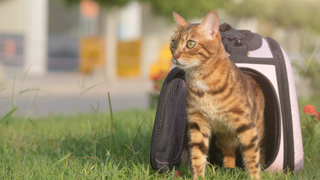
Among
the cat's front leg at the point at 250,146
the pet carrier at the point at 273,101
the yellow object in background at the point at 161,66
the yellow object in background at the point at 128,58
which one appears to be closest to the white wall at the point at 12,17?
the yellow object in background at the point at 128,58

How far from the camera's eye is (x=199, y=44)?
209 cm

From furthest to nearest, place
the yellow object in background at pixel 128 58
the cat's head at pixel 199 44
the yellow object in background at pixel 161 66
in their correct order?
1. the yellow object in background at pixel 128 58
2. the yellow object in background at pixel 161 66
3. the cat's head at pixel 199 44

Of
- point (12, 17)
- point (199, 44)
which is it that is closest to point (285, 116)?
point (199, 44)

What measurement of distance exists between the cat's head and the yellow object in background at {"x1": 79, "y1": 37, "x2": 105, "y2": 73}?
11.4m

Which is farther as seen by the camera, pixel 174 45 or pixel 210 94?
pixel 174 45

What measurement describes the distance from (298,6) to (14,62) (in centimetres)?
1583

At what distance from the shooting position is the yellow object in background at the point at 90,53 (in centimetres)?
1348

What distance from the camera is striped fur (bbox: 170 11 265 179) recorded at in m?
2.09

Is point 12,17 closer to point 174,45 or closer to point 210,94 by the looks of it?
point 174,45

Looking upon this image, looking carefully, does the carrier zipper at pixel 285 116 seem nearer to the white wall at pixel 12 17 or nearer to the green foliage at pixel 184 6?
the green foliage at pixel 184 6

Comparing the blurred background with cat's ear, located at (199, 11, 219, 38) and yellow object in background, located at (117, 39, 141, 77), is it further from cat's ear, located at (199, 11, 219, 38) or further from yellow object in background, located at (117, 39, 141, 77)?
cat's ear, located at (199, 11, 219, 38)

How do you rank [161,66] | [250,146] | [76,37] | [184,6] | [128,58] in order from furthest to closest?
[76,37], [128,58], [184,6], [161,66], [250,146]

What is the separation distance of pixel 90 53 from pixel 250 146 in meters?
12.1

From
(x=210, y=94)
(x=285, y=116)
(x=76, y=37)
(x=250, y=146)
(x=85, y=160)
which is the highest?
(x=76, y=37)
